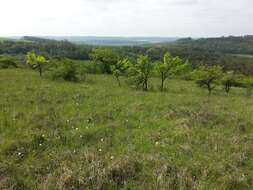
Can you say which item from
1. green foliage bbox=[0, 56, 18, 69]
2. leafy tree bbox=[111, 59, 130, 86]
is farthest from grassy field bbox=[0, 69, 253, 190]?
green foliage bbox=[0, 56, 18, 69]

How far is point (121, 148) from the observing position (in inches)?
259

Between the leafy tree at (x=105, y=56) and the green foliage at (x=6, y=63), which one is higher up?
the leafy tree at (x=105, y=56)

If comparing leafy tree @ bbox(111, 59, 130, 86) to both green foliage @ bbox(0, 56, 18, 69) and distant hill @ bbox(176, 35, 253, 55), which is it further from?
distant hill @ bbox(176, 35, 253, 55)

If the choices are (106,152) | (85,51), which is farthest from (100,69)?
(85,51)

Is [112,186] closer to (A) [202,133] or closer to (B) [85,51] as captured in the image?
(A) [202,133]

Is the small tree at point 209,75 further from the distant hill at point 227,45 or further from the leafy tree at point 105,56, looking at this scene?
the distant hill at point 227,45

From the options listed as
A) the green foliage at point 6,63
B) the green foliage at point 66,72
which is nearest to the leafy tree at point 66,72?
the green foliage at point 66,72

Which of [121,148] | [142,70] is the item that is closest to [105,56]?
[142,70]

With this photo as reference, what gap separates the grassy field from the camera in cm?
496

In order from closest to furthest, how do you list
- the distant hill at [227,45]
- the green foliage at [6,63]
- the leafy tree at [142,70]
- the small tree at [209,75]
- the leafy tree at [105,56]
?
the small tree at [209,75], the leafy tree at [142,70], the leafy tree at [105,56], the green foliage at [6,63], the distant hill at [227,45]

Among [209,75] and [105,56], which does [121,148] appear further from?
[105,56]

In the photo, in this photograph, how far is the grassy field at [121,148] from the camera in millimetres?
4965

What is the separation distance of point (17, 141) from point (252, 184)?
524 centimetres

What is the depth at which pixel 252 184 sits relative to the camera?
502cm
